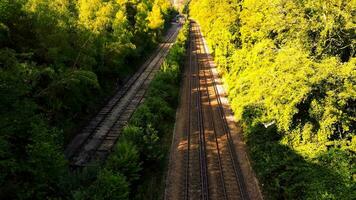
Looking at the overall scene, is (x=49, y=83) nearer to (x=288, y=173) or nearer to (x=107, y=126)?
(x=107, y=126)

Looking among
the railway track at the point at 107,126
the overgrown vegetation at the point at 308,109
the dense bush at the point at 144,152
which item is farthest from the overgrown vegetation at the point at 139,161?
the overgrown vegetation at the point at 308,109

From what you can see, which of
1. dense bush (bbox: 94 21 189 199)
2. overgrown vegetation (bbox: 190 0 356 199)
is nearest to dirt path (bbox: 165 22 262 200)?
dense bush (bbox: 94 21 189 199)

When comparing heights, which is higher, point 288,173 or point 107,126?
point 107,126

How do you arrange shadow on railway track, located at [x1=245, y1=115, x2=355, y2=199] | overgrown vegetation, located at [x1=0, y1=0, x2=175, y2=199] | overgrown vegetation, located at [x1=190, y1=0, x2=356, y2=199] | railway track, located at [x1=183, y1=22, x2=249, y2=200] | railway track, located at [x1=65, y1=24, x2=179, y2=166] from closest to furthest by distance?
overgrown vegetation, located at [x1=0, y1=0, x2=175, y2=199] → shadow on railway track, located at [x1=245, y1=115, x2=355, y2=199] → overgrown vegetation, located at [x1=190, y1=0, x2=356, y2=199] → railway track, located at [x1=183, y1=22, x2=249, y2=200] → railway track, located at [x1=65, y1=24, x2=179, y2=166]

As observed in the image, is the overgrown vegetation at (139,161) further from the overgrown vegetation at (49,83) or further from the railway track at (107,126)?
the railway track at (107,126)

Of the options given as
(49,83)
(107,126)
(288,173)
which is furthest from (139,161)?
(288,173)

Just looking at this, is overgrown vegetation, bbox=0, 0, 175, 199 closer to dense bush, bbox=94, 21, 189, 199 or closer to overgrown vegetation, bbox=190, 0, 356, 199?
dense bush, bbox=94, 21, 189, 199
